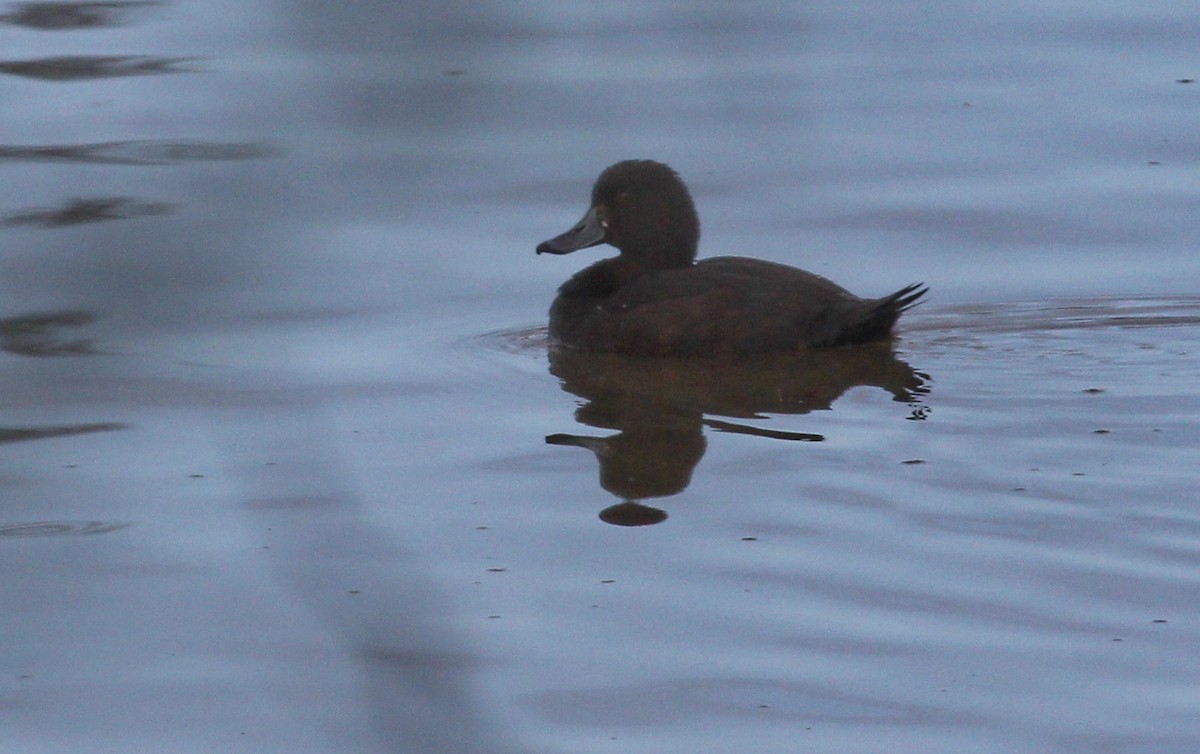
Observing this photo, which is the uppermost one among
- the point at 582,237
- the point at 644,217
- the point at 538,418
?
the point at 644,217

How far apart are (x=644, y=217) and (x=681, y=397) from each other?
108 centimetres

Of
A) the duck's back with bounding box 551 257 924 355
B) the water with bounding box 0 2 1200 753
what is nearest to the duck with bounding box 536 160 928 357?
the duck's back with bounding box 551 257 924 355

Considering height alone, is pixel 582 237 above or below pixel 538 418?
above

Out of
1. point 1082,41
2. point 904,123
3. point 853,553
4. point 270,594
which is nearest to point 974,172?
point 904,123

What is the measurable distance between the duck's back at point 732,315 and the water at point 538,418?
0.12 m

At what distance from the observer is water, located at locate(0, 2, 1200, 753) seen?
2.02 meters

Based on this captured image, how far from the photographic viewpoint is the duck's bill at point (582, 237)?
7484 millimetres

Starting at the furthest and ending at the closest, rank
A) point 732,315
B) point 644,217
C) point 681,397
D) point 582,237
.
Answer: point 582,237 < point 644,217 < point 732,315 < point 681,397

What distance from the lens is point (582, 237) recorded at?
752 cm

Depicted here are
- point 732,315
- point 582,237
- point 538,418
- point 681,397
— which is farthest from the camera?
point 582,237

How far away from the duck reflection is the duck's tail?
0.19 ft

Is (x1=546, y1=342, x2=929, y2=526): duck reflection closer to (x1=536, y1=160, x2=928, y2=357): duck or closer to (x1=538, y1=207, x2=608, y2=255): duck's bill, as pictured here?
(x1=536, y1=160, x2=928, y2=357): duck

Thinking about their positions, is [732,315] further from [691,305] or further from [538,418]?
[538,418]

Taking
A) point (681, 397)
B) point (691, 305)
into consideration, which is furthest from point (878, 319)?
point (681, 397)
